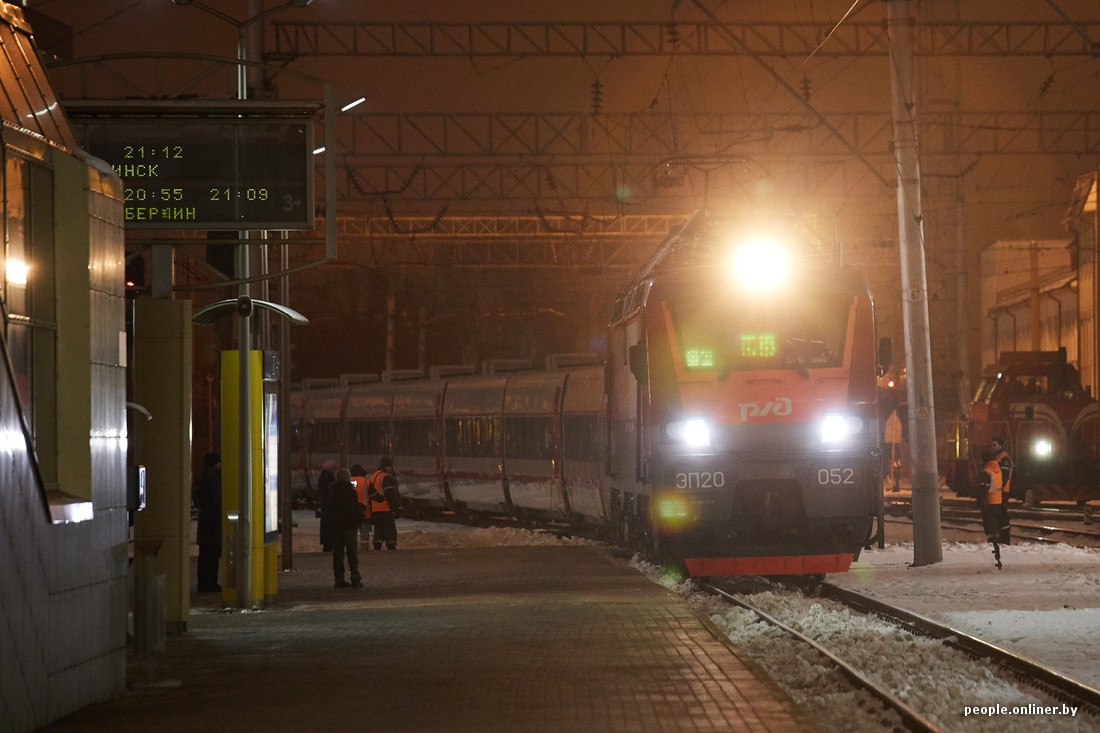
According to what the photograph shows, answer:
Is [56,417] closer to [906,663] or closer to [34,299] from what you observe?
[34,299]

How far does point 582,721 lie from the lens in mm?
9109

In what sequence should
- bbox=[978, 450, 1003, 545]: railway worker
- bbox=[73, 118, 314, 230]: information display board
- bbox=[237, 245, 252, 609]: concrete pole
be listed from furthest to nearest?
1. bbox=[978, 450, 1003, 545]: railway worker
2. bbox=[237, 245, 252, 609]: concrete pole
3. bbox=[73, 118, 314, 230]: information display board

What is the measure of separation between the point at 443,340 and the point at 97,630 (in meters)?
A: 58.8

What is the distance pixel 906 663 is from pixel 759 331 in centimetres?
599

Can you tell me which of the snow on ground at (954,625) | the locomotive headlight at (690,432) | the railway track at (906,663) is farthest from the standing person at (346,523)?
the railway track at (906,663)

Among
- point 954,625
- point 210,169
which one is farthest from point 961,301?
point 210,169

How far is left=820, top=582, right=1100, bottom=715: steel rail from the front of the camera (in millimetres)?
9898

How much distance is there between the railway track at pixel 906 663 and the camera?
31.7ft

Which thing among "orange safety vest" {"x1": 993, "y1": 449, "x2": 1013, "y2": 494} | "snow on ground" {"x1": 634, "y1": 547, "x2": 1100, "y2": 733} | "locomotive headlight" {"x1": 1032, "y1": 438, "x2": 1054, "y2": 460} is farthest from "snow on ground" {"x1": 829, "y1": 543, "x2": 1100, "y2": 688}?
"locomotive headlight" {"x1": 1032, "y1": 438, "x2": 1054, "y2": 460}

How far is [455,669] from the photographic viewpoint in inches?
447

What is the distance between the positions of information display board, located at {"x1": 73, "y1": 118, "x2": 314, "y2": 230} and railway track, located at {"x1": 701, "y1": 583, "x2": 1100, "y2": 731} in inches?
242

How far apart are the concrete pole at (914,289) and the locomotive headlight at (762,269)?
3.43 m

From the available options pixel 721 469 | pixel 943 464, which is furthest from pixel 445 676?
pixel 943 464

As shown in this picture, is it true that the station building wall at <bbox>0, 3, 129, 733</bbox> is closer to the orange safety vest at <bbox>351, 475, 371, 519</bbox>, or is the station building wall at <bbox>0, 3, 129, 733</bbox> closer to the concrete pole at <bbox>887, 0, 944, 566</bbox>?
the concrete pole at <bbox>887, 0, 944, 566</bbox>
